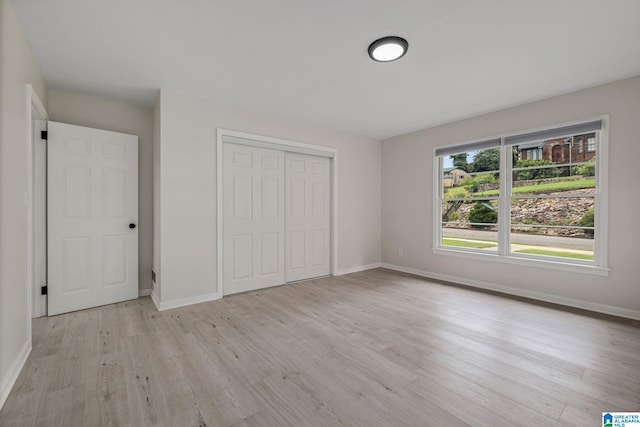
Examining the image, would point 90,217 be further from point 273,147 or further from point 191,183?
point 273,147

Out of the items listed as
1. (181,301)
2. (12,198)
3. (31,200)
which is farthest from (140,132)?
(181,301)

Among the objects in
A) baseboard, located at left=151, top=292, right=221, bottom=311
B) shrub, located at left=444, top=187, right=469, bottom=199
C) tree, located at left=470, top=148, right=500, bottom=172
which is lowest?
baseboard, located at left=151, top=292, right=221, bottom=311

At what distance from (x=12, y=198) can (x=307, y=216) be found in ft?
11.0

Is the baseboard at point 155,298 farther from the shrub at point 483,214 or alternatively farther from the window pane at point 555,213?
the window pane at point 555,213

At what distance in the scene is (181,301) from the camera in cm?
334

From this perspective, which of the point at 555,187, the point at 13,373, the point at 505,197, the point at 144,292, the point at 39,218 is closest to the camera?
the point at 13,373

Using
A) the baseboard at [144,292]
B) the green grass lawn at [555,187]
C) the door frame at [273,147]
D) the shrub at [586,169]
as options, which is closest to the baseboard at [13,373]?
the baseboard at [144,292]

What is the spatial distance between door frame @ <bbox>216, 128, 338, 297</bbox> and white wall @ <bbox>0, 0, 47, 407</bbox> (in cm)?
175

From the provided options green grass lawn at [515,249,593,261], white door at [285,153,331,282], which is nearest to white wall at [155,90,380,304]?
white door at [285,153,331,282]

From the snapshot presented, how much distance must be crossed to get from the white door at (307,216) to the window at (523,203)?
1.93 metres

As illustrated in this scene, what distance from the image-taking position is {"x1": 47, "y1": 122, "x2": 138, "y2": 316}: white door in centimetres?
307

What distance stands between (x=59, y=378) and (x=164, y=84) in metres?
2.88

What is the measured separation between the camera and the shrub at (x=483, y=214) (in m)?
4.12

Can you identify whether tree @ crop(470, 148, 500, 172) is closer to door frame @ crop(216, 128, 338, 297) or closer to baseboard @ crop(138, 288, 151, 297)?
door frame @ crop(216, 128, 338, 297)
